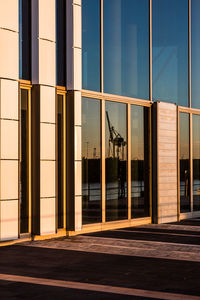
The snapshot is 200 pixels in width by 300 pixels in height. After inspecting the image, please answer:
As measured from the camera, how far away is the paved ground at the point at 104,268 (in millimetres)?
7230

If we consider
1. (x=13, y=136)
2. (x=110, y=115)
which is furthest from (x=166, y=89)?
(x=13, y=136)

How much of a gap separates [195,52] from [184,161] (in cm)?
372

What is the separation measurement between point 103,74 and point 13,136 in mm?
3793

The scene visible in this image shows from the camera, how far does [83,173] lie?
46.1ft

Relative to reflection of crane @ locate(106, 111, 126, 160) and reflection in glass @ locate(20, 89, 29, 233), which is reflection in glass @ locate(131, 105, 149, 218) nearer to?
reflection of crane @ locate(106, 111, 126, 160)

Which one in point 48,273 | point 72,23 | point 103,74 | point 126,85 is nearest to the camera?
point 48,273

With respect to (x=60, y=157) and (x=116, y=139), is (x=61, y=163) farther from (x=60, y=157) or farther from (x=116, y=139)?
(x=116, y=139)

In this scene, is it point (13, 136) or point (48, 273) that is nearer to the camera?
point (48, 273)

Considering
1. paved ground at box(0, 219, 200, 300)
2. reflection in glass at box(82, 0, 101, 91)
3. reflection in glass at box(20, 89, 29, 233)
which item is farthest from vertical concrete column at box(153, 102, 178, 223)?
reflection in glass at box(20, 89, 29, 233)

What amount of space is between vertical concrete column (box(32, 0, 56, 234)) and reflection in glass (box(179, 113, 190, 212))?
6.10 metres

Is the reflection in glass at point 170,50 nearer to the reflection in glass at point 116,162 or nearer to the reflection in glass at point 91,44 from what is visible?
the reflection in glass at point 116,162

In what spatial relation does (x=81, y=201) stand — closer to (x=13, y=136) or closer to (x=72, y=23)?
(x=13, y=136)

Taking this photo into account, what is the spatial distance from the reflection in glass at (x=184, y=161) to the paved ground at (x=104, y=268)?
4.37 meters

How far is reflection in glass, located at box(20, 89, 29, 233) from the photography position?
12414mm
